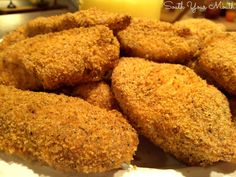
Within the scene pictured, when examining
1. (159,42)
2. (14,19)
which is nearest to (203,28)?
(159,42)

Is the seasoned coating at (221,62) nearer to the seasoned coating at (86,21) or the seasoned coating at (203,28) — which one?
the seasoned coating at (203,28)

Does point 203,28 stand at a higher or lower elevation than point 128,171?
higher

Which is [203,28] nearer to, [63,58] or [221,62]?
[221,62]

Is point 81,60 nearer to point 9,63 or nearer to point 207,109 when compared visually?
point 9,63

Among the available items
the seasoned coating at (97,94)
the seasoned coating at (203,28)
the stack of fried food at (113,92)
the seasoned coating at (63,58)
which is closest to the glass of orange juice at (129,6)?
the seasoned coating at (203,28)

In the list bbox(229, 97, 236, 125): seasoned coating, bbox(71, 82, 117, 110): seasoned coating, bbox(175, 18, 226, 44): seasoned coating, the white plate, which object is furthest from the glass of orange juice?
the white plate

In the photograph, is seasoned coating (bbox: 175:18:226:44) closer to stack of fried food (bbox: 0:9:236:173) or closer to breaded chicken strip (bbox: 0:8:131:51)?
stack of fried food (bbox: 0:9:236:173)
